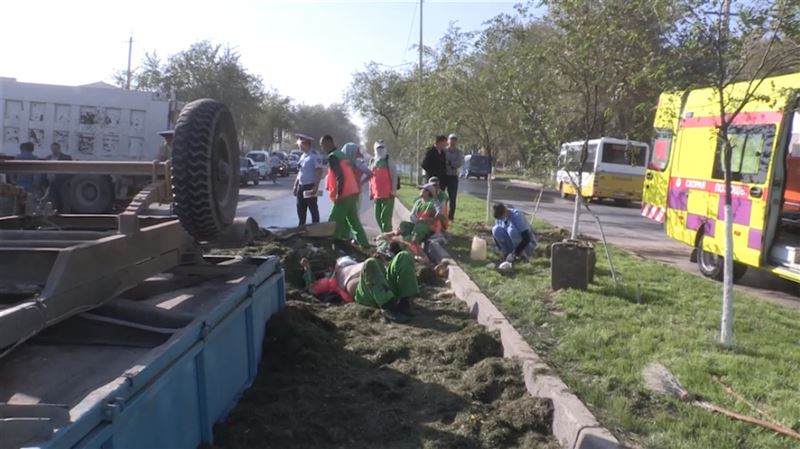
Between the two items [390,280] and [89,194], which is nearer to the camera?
[390,280]

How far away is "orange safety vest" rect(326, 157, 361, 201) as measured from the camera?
33.6ft

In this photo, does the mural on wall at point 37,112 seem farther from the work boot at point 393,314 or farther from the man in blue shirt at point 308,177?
the work boot at point 393,314

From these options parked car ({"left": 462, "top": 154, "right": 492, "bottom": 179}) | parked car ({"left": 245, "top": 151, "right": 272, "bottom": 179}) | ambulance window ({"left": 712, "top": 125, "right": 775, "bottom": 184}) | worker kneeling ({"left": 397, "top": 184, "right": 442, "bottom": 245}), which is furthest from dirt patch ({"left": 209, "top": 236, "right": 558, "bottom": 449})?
parked car ({"left": 462, "top": 154, "right": 492, "bottom": 179})

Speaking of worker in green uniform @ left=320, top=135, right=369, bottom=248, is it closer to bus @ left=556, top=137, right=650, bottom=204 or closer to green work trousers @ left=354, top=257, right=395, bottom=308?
green work trousers @ left=354, top=257, right=395, bottom=308

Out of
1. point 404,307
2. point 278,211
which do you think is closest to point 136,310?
point 404,307

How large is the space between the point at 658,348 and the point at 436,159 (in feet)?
27.7

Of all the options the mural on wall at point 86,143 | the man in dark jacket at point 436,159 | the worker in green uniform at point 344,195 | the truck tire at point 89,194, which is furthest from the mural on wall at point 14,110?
the worker in green uniform at point 344,195

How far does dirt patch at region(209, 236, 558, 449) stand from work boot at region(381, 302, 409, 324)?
0.12 metres

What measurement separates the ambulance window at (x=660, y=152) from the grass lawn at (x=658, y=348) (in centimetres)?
270

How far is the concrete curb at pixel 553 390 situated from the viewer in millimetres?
3686

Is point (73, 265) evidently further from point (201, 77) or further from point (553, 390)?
point (201, 77)

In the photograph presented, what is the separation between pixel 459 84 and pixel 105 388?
11697 millimetres

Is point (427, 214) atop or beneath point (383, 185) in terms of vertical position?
beneath

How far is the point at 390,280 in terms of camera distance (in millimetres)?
6707
